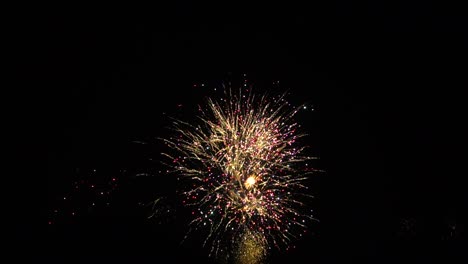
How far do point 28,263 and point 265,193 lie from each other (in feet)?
6.51

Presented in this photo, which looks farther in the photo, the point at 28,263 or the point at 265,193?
the point at 265,193

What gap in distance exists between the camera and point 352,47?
4352 mm

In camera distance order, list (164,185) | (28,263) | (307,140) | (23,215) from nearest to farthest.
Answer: (28,263) < (23,215) < (164,185) < (307,140)

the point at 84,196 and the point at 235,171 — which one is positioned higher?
the point at 84,196

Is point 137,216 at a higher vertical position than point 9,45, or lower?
lower

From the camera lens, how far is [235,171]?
11.6ft

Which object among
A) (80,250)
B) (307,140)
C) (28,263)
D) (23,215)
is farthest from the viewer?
(307,140)

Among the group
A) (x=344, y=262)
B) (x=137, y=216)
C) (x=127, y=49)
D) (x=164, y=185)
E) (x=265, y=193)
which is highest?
(x=127, y=49)

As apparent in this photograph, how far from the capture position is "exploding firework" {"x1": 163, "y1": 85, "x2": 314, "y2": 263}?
3533 mm

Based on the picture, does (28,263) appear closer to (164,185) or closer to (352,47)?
(164,185)

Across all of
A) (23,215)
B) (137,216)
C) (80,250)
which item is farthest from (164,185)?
(23,215)

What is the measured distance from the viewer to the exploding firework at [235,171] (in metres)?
3.53

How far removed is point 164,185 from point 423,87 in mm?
3144

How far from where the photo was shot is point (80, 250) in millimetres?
3088
